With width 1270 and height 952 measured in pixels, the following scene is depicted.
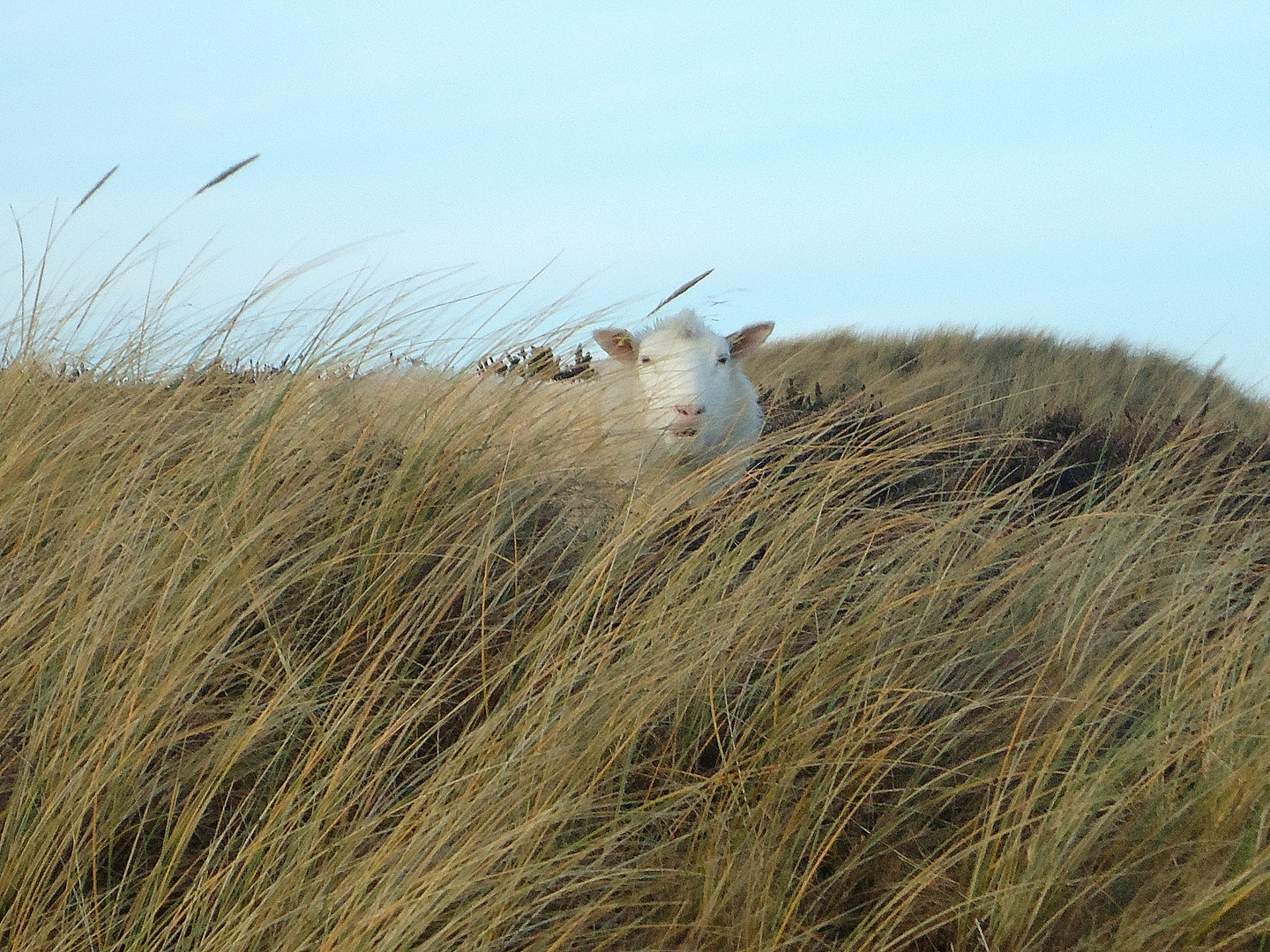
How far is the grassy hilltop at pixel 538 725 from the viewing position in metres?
2.22

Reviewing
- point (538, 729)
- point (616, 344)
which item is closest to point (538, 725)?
point (538, 729)

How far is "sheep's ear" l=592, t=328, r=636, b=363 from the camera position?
6.20 meters

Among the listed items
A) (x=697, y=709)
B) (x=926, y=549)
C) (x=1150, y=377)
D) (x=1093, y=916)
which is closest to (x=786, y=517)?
(x=926, y=549)

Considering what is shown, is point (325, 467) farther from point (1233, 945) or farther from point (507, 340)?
point (1233, 945)

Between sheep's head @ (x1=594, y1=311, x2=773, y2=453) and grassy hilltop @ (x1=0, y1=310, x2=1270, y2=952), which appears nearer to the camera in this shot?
grassy hilltop @ (x1=0, y1=310, x2=1270, y2=952)

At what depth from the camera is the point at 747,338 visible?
6.94m

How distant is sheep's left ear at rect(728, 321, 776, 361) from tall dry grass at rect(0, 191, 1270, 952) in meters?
A: 3.16

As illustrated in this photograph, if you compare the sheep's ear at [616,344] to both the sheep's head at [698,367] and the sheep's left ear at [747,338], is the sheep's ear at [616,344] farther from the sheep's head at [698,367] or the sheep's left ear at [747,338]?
the sheep's left ear at [747,338]

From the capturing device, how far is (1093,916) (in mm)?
2301

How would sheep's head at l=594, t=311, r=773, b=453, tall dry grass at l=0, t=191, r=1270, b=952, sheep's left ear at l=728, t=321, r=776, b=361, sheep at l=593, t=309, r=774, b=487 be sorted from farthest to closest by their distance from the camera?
sheep's left ear at l=728, t=321, r=776, b=361 < sheep's head at l=594, t=311, r=773, b=453 < sheep at l=593, t=309, r=774, b=487 < tall dry grass at l=0, t=191, r=1270, b=952

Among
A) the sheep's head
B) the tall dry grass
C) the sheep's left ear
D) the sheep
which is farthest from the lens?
the sheep's left ear

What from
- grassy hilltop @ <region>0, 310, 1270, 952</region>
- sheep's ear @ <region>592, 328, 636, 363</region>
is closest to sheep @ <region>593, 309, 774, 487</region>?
sheep's ear @ <region>592, 328, 636, 363</region>

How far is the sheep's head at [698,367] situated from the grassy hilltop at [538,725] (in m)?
2.28

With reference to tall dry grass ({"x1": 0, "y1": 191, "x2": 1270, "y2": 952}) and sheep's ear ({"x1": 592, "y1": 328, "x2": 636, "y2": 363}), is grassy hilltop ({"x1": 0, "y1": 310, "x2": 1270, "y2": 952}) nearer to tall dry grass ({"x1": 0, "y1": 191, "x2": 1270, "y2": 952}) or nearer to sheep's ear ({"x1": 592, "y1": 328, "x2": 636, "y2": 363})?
tall dry grass ({"x1": 0, "y1": 191, "x2": 1270, "y2": 952})
